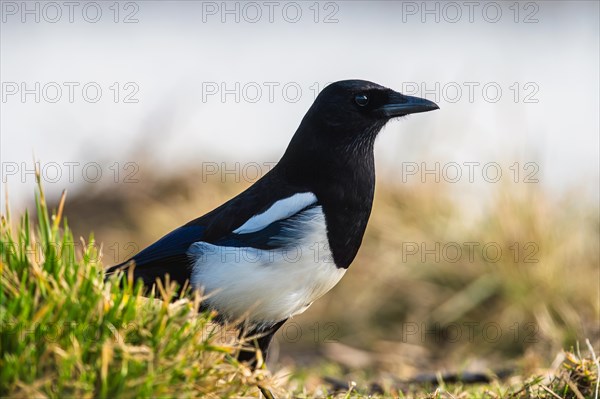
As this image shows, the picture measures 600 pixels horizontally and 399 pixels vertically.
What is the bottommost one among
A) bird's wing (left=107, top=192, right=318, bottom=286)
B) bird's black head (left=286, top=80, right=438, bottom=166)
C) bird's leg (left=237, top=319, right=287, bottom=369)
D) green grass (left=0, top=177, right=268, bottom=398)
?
bird's leg (left=237, top=319, right=287, bottom=369)

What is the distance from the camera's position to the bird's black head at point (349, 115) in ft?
12.8

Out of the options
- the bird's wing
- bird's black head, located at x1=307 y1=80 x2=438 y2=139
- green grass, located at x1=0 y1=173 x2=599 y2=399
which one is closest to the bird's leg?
green grass, located at x1=0 y1=173 x2=599 y2=399

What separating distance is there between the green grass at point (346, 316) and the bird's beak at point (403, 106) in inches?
48.4

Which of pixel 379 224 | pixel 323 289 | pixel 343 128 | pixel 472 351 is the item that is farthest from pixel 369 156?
pixel 379 224

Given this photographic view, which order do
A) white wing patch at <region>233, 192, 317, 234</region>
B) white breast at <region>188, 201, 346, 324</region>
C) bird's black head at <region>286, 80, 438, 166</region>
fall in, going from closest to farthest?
white breast at <region>188, 201, 346, 324</region>, white wing patch at <region>233, 192, 317, 234</region>, bird's black head at <region>286, 80, 438, 166</region>

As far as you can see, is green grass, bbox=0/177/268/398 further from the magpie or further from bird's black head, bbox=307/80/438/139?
bird's black head, bbox=307/80/438/139

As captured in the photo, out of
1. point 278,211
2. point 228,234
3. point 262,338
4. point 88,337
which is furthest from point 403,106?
point 88,337

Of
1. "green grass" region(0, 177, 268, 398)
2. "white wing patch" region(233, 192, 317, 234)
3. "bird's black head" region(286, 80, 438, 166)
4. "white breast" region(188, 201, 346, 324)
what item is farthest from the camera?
"bird's black head" region(286, 80, 438, 166)

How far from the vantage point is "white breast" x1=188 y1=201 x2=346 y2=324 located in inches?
140

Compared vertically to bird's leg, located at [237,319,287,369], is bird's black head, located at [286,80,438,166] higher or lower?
higher

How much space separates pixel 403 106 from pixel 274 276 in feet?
3.36

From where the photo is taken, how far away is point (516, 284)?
19.7 feet

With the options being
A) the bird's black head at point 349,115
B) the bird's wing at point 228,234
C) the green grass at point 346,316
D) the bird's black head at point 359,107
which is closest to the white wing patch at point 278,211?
the bird's wing at point 228,234

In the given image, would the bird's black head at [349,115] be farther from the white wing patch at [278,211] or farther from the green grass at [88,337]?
the green grass at [88,337]
